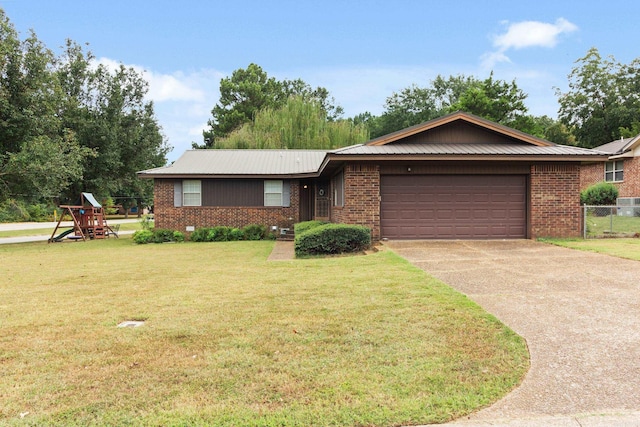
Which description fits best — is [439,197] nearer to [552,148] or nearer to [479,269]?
[552,148]

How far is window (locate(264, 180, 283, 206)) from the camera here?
18141 mm

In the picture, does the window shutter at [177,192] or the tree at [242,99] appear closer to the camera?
the window shutter at [177,192]

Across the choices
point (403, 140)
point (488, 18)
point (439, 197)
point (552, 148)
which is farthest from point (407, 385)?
point (488, 18)

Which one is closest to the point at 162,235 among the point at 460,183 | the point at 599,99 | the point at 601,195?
the point at 460,183

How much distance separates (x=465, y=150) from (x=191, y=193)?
11334 mm

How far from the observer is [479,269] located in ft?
25.7

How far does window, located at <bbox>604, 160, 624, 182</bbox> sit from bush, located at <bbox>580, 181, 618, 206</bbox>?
333 centimetres

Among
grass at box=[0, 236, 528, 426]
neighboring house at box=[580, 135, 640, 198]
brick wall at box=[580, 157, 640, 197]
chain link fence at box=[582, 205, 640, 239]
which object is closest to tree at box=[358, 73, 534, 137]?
neighboring house at box=[580, 135, 640, 198]

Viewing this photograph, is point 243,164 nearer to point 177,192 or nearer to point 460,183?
point 177,192

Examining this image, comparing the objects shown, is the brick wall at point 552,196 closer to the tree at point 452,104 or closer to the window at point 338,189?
the window at point 338,189

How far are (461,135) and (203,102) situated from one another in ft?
130

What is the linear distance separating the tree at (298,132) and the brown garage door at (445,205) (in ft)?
55.1

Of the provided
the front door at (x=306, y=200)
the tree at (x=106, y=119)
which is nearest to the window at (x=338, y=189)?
the front door at (x=306, y=200)

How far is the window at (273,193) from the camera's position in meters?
18.1
